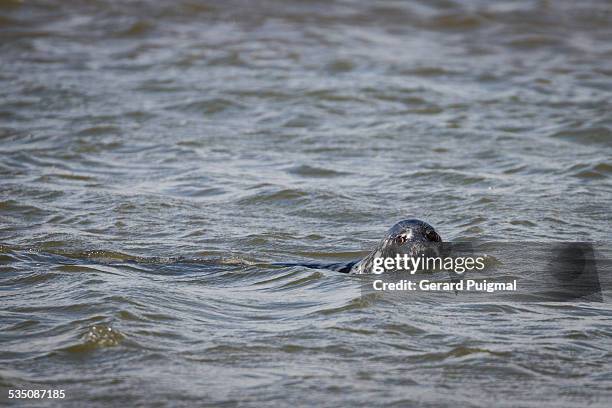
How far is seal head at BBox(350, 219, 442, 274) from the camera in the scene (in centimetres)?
648

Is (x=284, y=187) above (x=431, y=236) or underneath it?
underneath

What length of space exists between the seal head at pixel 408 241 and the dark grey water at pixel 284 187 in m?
0.33

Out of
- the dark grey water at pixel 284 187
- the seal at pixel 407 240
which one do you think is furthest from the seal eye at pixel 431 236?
the dark grey water at pixel 284 187

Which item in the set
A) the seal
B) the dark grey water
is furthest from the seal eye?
the dark grey water

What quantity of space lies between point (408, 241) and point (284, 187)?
9.89 feet

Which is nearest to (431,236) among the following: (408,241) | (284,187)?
(408,241)

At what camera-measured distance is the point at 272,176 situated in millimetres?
9828

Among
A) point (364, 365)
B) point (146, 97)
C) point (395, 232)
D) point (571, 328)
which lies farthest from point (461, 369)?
point (146, 97)

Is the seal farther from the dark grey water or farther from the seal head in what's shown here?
the dark grey water

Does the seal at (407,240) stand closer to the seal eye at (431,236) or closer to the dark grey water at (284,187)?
the seal eye at (431,236)

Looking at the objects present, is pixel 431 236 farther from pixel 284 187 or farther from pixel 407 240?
pixel 284 187

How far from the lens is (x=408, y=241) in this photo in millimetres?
6492

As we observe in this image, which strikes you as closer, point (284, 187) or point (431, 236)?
point (431, 236)

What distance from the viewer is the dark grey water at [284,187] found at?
5059mm
